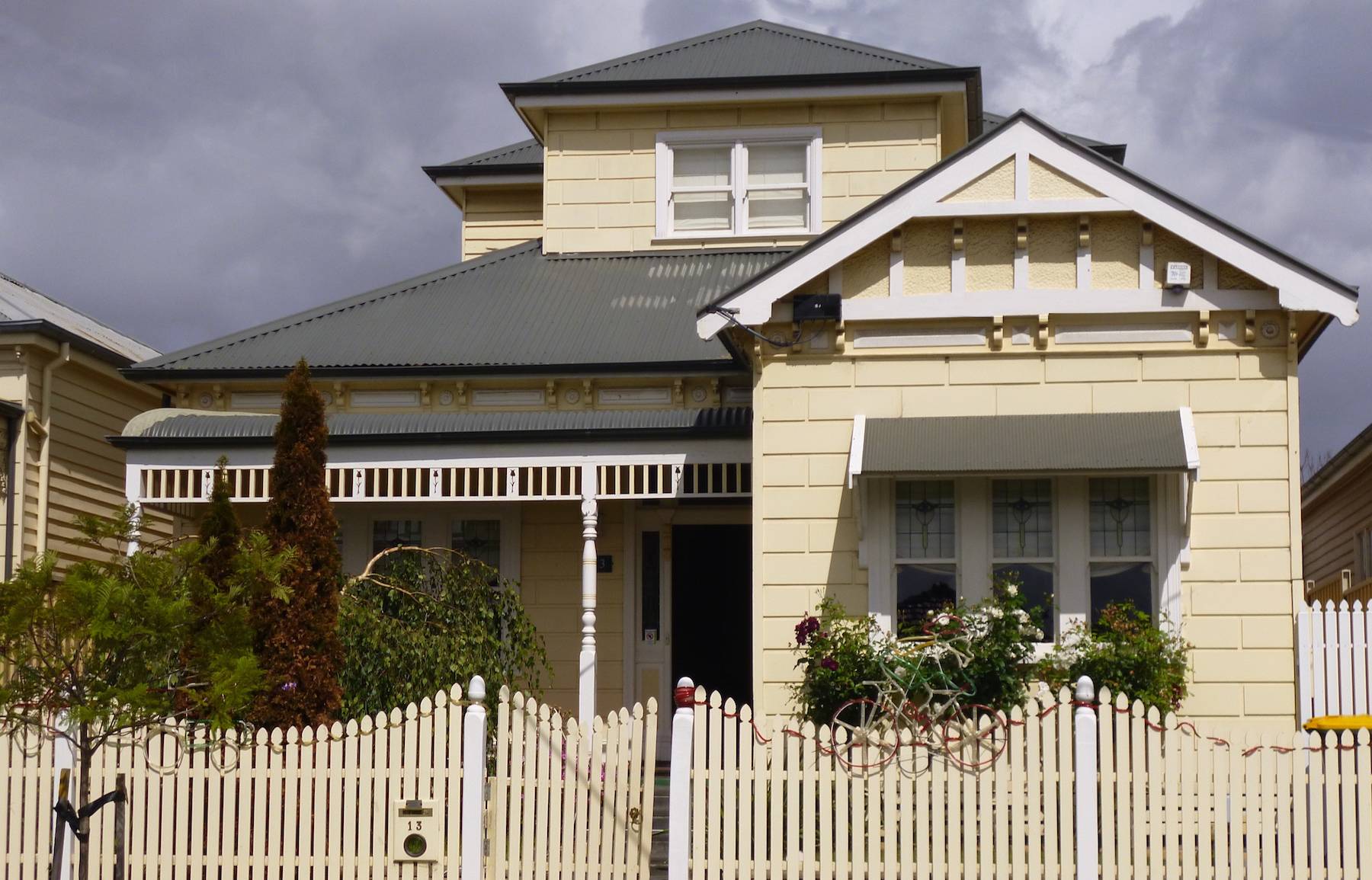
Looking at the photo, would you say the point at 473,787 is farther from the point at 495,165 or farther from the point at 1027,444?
the point at 495,165

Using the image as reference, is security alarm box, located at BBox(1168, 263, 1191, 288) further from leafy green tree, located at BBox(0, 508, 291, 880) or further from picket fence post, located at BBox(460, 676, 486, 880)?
leafy green tree, located at BBox(0, 508, 291, 880)

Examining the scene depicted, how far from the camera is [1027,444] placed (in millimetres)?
12609

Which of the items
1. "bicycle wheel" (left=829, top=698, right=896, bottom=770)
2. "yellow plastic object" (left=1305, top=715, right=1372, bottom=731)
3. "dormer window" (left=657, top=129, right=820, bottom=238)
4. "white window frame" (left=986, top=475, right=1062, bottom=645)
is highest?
"dormer window" (left=657, top=129, right=820, bottom=238)

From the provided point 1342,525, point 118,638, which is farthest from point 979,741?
point 1342,525

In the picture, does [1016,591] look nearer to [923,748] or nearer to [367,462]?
[923,748]

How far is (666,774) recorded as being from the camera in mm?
15430

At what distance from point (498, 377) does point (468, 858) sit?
6.30 metres

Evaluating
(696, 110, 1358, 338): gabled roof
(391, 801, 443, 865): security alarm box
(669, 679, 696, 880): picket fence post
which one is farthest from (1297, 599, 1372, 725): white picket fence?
(391, 801, 443, 865): security alarm box

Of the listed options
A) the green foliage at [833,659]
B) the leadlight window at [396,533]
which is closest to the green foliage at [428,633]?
the leadlight window at [396,533]

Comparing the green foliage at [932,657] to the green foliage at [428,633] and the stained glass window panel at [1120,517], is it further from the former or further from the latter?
the green foliage at [428,633]

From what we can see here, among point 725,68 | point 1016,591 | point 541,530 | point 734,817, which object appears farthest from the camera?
point 725,68

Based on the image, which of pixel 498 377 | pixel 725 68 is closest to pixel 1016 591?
pixel 498 377

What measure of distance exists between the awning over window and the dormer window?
5.87 metres

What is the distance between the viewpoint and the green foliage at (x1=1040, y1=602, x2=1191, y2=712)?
39.8 feet
